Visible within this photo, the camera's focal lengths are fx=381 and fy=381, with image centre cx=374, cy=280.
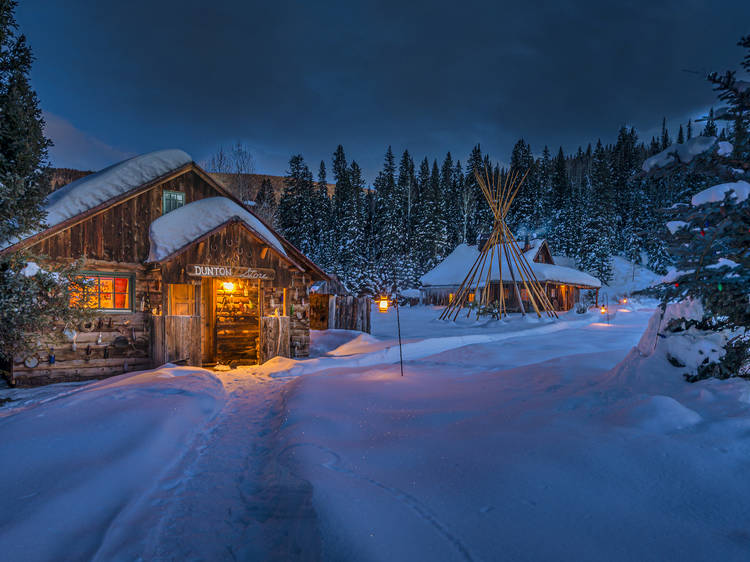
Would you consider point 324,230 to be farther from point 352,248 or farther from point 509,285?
point 509,285

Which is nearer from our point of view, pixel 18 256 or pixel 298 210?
pixel 18 256

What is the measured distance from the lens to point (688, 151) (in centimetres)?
430

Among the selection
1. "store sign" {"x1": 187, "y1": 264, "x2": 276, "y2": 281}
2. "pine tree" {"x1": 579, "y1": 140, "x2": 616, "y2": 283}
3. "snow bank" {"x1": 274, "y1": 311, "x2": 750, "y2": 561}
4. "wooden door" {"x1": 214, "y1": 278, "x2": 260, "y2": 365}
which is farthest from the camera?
"pine tree" {"x1": 579, "y1": 140, "x2": 616, "y2": 283}

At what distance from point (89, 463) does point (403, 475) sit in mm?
3321

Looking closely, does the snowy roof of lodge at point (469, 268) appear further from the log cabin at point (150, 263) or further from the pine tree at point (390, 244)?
the log cabin at point (150, 263)

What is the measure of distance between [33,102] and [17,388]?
730 centimetres

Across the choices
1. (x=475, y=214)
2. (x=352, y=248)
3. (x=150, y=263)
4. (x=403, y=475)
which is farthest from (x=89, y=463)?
(x=475, y=214)

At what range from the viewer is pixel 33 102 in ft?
32.7

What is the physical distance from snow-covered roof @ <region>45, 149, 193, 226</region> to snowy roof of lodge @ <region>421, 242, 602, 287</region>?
2387cm

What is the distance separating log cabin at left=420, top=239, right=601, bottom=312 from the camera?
1231 inches

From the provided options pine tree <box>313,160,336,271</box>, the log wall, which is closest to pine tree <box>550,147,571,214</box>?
pine tree <box>313,160,336,271</box>

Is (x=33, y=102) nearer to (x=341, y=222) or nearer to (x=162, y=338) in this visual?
(x=162, y=338)

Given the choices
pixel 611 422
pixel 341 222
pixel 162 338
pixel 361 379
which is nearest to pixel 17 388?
pixel 162 338

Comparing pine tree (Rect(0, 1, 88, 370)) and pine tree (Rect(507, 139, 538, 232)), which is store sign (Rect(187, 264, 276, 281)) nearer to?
pine tree (Rect(0, 1, 88, 370))
